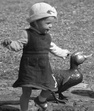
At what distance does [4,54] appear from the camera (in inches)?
296

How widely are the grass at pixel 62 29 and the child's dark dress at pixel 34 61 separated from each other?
6.04 ft

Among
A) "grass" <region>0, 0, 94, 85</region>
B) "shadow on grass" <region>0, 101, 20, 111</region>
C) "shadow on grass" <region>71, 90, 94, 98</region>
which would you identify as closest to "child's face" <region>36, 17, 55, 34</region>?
"shadow on grass" <region>0, 101, 20, 111</region>

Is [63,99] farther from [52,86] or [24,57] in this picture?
[24,57]

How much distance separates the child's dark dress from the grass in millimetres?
1840

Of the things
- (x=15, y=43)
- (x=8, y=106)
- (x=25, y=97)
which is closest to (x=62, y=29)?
→ (x=8, y=106)

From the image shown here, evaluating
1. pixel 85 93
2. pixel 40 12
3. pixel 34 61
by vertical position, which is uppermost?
pixel 40 12

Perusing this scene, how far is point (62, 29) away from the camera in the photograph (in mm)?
9328

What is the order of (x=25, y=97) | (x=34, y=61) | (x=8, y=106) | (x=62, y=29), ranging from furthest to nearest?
(x=62, y=29) → (x=8, y=106) → (x=25, y=97) → (x=34, y=61)

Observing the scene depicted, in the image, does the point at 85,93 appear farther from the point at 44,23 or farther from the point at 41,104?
the point at 44,23

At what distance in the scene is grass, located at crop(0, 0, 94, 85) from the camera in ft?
22.7

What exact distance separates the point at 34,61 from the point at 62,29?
16.3ft

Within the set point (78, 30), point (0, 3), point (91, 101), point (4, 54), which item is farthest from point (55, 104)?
point (0, 3)

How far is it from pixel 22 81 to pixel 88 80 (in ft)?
6.45

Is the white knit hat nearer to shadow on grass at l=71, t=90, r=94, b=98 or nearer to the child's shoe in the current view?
the child's shoe
